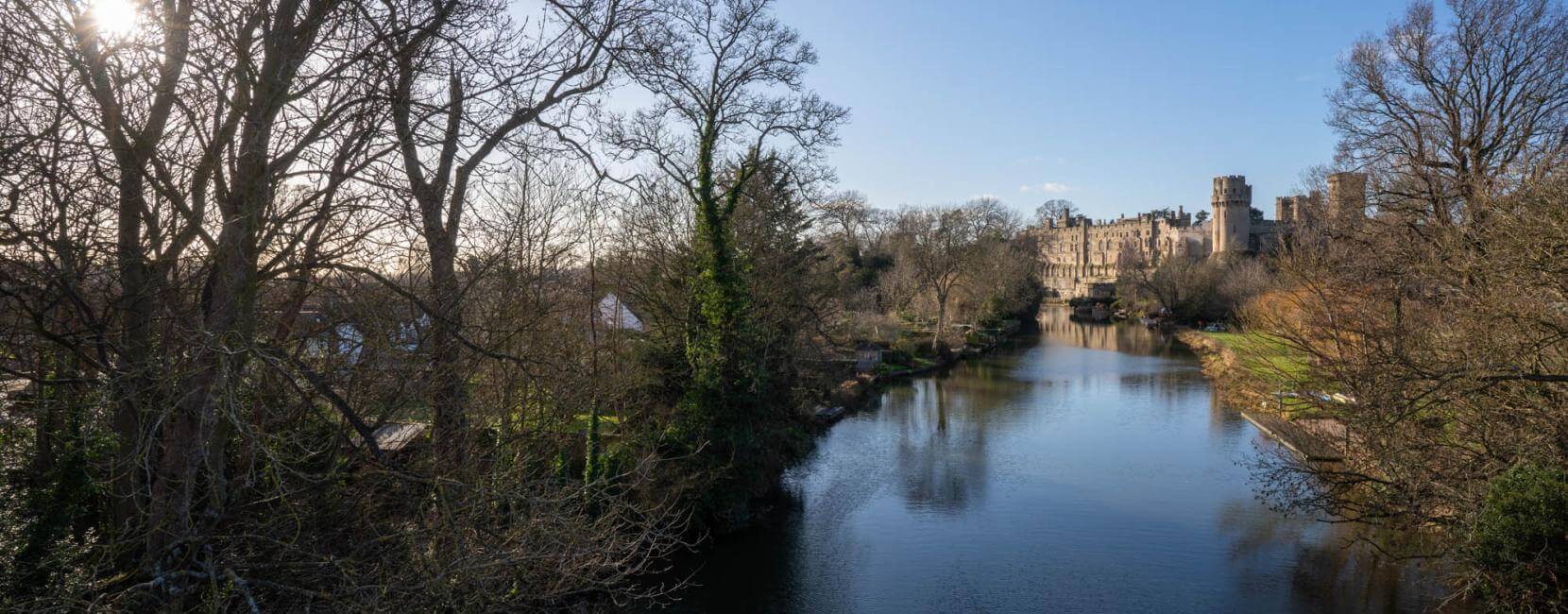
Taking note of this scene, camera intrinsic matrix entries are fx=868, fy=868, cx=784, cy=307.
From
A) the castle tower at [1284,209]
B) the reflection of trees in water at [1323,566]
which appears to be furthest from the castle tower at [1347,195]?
the castle tower at [1284,209]

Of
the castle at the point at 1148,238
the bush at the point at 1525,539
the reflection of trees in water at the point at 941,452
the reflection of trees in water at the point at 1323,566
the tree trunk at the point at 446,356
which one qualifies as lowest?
the reflection of trees in water at the point at 1323,566

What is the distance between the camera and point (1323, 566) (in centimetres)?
1282

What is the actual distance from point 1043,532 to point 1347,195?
771 cm

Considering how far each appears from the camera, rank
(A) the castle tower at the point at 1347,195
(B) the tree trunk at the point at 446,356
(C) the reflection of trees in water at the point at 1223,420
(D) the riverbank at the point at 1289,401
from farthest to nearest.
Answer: (C) the reflection of trees in water at the point at 1223,420 < (A) the castle tower at the point at 1347,195 < (D) the riverbank at the point at 1289,401 < (B) the tree trunk at the point at 446,356

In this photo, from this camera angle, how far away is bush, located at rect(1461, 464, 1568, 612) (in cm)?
898

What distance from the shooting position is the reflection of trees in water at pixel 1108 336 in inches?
1678

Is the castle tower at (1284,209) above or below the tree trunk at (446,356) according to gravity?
above

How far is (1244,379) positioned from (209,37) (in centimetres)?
1685

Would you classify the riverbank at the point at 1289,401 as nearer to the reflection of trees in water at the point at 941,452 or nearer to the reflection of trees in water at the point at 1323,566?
the reflection of trees in water at the point at 1323,566

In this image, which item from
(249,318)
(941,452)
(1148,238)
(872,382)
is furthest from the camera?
(1148,238)

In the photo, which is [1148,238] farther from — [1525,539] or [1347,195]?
[1525,539]

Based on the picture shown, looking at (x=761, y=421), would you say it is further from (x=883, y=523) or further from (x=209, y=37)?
(x=209, y=37)

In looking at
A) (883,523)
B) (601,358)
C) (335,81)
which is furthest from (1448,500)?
(335,81)

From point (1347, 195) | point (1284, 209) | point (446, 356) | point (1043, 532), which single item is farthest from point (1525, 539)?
point (1284, 209)
